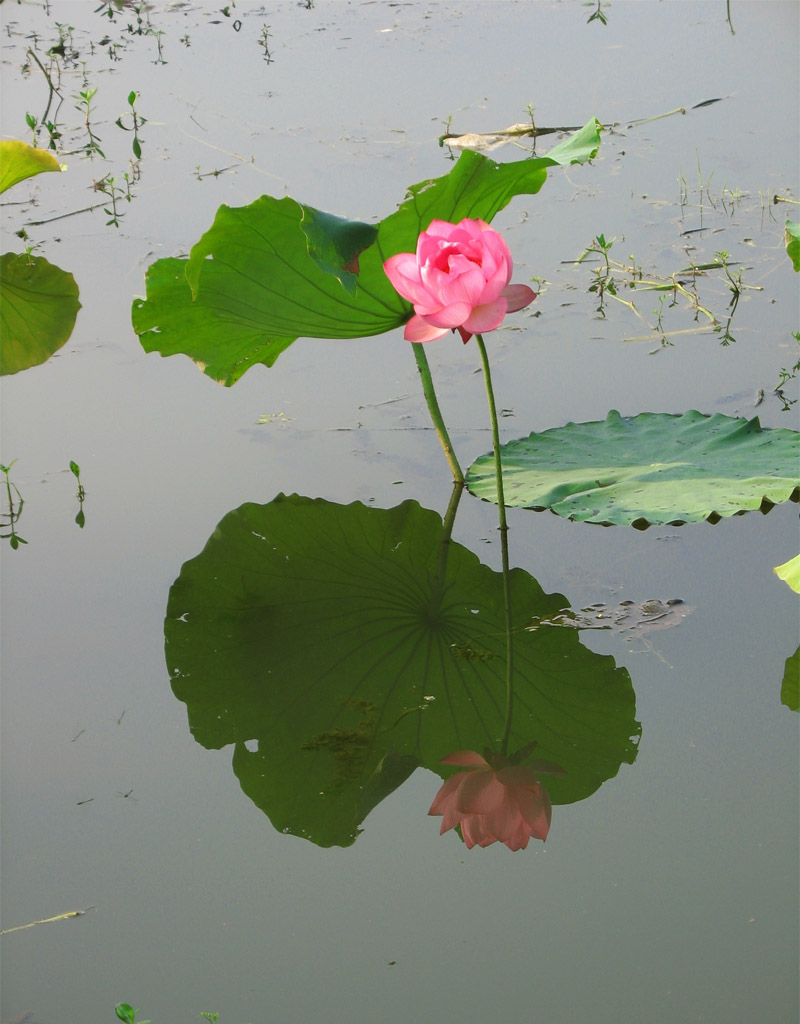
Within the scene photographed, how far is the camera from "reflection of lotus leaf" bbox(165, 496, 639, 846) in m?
1.35

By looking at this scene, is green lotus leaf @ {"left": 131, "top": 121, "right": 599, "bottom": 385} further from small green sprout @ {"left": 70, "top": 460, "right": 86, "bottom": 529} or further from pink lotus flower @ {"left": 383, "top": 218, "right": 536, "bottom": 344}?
small green sprout @ {"left": 70, "top": 460, "right": 86, "bottom": 529}

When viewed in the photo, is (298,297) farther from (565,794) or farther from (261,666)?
(565,794)

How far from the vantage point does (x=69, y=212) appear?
317 cm

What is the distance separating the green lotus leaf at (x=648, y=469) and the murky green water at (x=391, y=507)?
0.25 ft

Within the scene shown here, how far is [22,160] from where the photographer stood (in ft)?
8.29

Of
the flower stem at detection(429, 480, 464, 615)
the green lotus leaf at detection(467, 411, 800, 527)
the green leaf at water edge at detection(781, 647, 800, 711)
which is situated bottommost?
the green leaf at water edge at detection(781, 647, 800, 711)

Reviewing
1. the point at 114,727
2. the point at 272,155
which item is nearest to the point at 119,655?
the point at 114,727

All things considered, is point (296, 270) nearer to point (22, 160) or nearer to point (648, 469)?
point (648, 469)

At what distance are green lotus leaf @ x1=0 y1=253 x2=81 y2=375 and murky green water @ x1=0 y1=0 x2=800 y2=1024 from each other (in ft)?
→ 0.17

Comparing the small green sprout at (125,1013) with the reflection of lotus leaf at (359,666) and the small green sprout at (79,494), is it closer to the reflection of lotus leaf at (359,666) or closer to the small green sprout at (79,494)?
the reflection of lotus leaf at (359,666)

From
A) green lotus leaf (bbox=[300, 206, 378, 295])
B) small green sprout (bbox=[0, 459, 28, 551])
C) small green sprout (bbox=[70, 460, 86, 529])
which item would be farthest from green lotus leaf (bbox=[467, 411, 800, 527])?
small green sprout (bbox=[0, 459, 28, 551])

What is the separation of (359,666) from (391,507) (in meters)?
0.45

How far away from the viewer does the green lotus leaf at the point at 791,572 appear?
152 cm

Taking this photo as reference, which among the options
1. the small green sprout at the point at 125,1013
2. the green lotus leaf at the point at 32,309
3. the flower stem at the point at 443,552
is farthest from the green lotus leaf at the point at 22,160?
the small green sprout at the point at 125,1013
